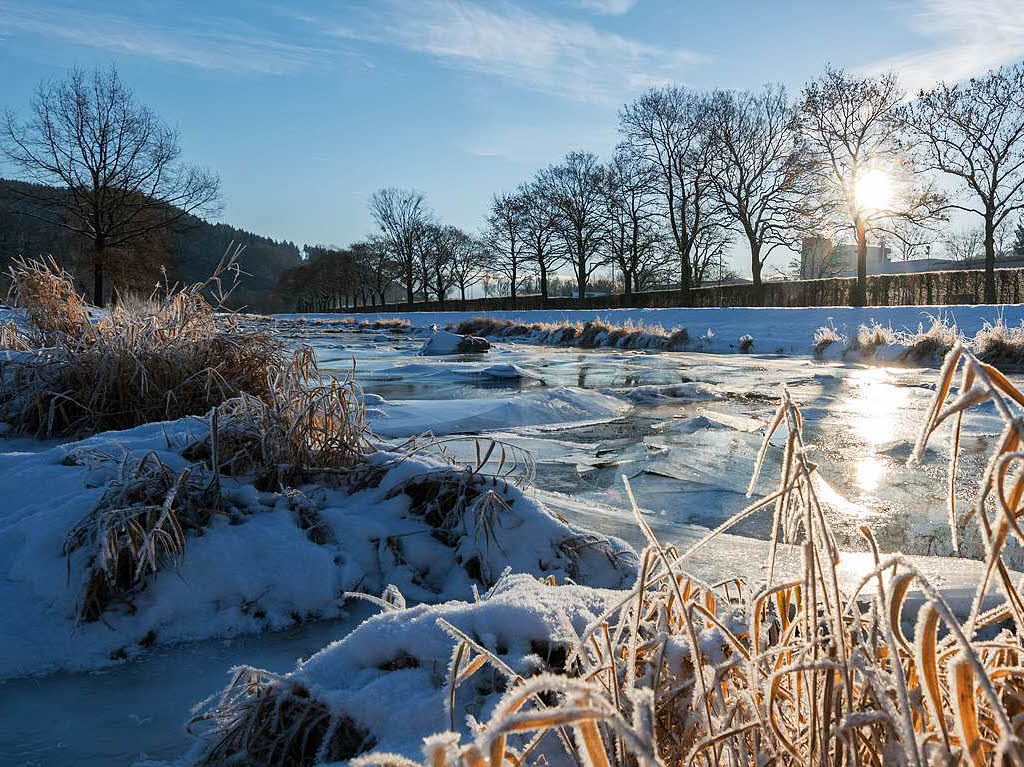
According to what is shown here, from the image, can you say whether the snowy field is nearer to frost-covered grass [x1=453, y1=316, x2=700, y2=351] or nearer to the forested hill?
the forested hill

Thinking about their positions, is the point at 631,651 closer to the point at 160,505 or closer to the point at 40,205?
the point at 160,505

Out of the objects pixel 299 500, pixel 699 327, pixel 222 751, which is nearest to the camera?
pixel 222 751

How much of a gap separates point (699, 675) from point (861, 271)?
29757 millimetres

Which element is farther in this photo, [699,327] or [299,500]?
[699,327]

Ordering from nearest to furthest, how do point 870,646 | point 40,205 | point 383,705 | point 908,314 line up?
point 870,646
point 383,705
point 908,314
point 40,205

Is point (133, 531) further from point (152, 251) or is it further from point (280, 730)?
point (152, 251)

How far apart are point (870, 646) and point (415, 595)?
1.64 m

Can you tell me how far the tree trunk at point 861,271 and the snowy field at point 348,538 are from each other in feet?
74.7

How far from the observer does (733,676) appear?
1106 mm

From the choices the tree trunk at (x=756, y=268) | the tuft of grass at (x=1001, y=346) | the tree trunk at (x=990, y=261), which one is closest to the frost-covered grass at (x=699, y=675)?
the tuft of grass at (x=1001, y=346)

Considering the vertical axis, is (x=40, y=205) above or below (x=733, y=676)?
above

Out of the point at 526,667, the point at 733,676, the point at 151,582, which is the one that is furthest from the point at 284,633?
the point at 733,676

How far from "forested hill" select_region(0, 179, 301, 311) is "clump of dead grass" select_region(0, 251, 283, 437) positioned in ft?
1.33

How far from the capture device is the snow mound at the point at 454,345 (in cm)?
1393
